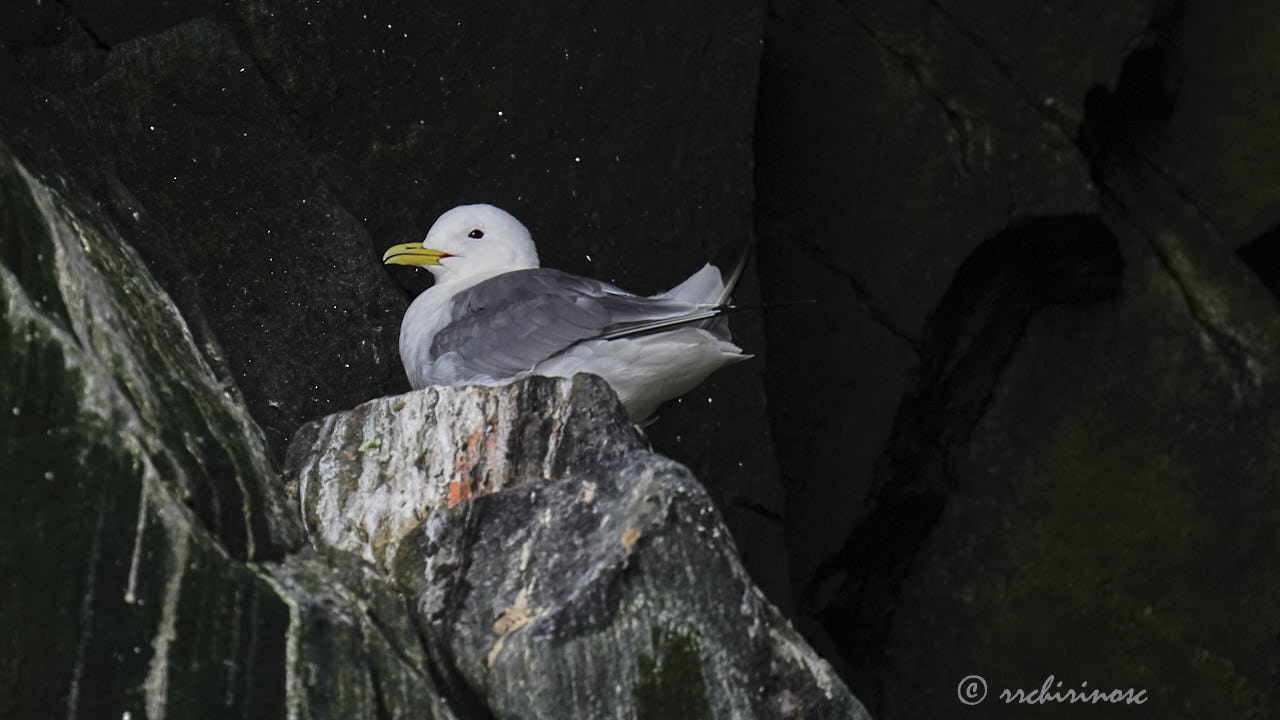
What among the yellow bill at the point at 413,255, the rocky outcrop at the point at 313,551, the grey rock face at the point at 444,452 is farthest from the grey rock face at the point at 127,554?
the yellow bill at the point at 413,255

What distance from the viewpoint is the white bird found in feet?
11.5

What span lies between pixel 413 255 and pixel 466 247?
132 millimetres

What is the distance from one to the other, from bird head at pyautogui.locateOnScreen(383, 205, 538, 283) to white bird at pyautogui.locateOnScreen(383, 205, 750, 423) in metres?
0.22

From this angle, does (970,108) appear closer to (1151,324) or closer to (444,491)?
(1151,324)

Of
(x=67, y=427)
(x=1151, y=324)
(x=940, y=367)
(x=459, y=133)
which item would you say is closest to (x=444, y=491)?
(x=67, y=427)

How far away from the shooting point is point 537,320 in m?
3.57

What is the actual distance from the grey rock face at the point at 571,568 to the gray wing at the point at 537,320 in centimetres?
52

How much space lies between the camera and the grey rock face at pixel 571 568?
2.39m

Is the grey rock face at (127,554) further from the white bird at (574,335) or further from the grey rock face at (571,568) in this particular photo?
the white bird at (574,335)

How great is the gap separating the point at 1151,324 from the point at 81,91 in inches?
A: 130

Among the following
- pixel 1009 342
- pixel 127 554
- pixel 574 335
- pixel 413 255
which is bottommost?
pixel 127 554

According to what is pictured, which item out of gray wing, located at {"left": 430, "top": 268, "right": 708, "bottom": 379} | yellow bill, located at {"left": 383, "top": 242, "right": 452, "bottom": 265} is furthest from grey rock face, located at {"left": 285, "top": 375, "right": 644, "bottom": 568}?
yellow bill, located at {"left": 383, "top": 242, "right": 452, "bottom": 265}

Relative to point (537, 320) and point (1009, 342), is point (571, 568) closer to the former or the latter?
point (537, 320)
